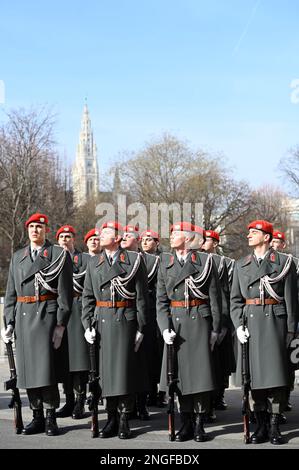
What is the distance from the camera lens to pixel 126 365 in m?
7.33

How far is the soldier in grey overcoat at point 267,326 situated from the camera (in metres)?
7.05

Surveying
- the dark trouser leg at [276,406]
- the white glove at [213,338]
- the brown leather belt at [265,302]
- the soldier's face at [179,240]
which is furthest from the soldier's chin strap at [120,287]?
the dark trouser leg at [276,406]

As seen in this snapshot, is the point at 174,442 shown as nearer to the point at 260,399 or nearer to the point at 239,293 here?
the point at 260,399

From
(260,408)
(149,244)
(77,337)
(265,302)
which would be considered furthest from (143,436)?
(149,244)

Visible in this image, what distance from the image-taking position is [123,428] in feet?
23.9

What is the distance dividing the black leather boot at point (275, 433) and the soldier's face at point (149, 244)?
9.55 feet

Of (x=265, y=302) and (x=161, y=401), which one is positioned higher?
(x=265, y=302)

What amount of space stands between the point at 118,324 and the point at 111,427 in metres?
1.01

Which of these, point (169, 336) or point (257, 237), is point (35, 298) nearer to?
point (169, 336)

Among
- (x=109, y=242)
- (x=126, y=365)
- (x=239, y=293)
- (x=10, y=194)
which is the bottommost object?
(x=126, y=365)
